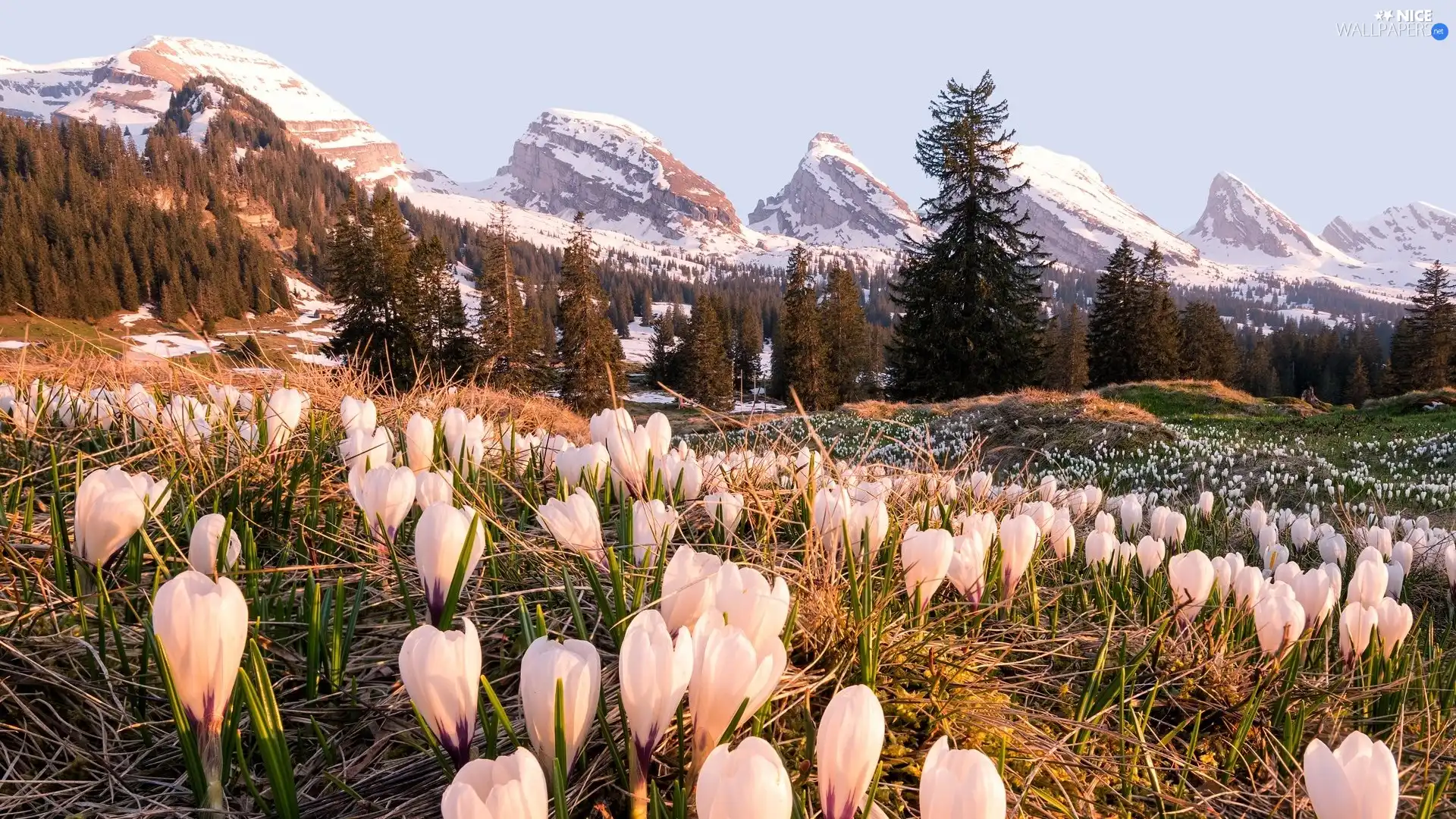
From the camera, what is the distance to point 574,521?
1.69 metres

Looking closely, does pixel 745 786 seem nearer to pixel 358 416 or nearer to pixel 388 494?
pixel 388 494

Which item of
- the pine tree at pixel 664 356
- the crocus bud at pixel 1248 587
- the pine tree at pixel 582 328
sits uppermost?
the crocus bud at pixel 1248 587

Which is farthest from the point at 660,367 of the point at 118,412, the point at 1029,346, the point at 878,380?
the point at 118,412

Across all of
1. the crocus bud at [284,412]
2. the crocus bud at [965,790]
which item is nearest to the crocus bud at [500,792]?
the crocus bud at [965,790]

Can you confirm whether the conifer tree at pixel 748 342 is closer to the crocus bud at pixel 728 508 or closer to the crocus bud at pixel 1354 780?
the crocus bud at pixel 728 508

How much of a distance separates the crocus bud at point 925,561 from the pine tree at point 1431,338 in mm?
56636

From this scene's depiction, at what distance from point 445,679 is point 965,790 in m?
0.64

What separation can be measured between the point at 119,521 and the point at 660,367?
7323 cm

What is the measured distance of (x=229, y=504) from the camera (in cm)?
218

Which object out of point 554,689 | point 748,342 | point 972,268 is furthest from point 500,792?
point 748,342

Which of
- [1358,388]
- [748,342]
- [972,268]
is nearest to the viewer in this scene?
[972,268]

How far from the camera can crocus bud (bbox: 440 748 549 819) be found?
2.43 ft

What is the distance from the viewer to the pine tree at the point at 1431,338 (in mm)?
43875

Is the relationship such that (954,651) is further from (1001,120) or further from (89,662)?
(1001,120)
